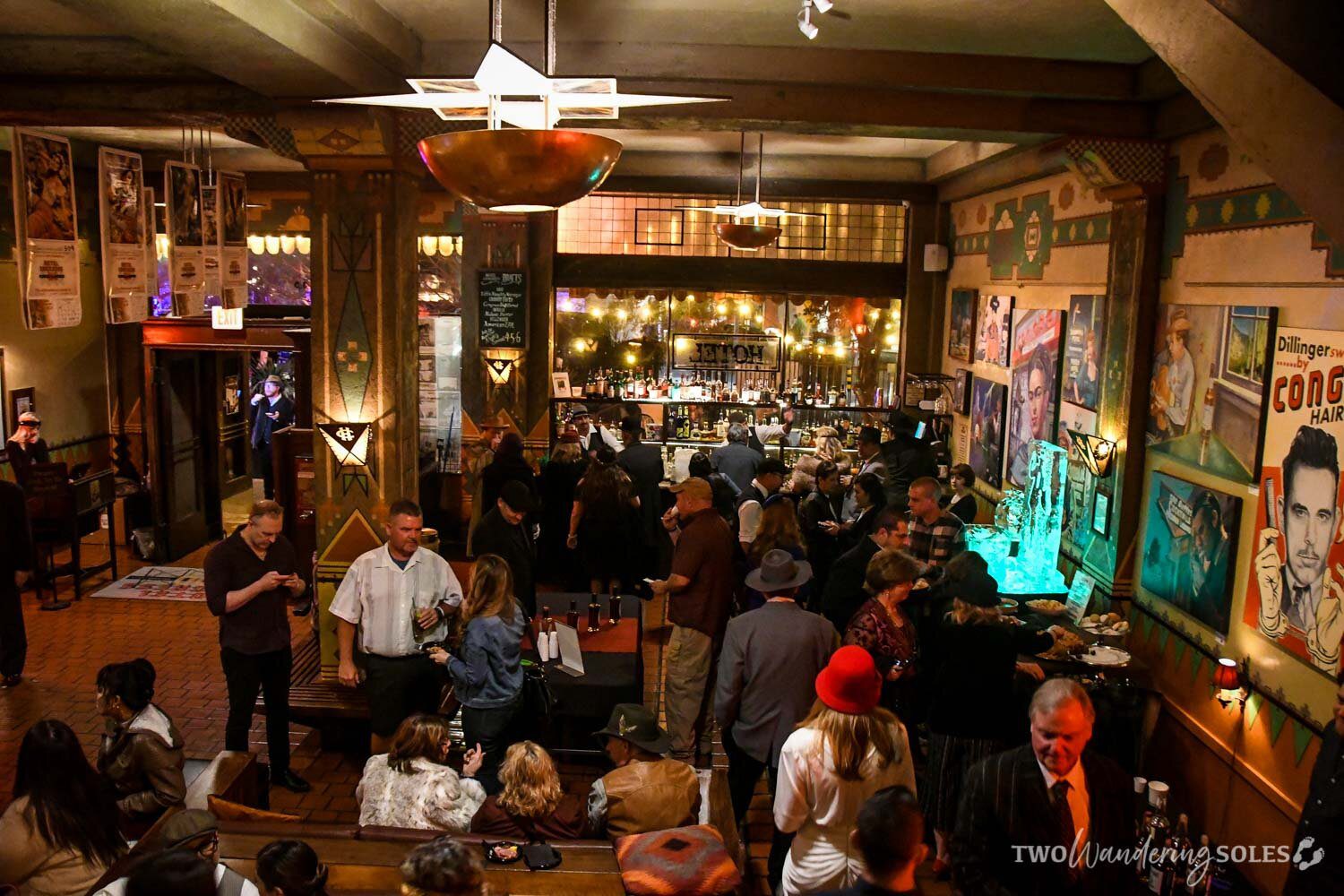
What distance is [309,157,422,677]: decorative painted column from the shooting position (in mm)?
6434

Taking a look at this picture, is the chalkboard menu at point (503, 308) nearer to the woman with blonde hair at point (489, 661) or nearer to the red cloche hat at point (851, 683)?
the woman with blonde hair at point (489, 661)

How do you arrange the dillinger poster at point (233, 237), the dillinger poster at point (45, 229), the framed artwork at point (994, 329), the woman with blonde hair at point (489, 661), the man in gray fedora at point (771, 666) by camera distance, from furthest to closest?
the framed artwork at point (994, 329) → the dillinger poster at point (233, 237) → the dillinger poster at point (45, 229) → the woman with blonde hair at point (489, 661) → the man in gray fedora at point (771, 666)

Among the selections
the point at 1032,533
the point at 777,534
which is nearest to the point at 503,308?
the point at 1032,533

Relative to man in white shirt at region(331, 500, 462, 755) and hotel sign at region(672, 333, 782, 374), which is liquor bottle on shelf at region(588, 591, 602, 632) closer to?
man in white shirt at region(331, 500, 462, 755)

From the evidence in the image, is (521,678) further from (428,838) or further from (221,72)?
(221,72)

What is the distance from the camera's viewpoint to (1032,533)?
7977 millimetres

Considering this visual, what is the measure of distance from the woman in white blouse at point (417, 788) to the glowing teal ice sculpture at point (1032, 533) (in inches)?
176

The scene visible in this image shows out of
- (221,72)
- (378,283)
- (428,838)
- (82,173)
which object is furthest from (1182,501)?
(82,173)

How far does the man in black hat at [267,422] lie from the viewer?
42.5ft

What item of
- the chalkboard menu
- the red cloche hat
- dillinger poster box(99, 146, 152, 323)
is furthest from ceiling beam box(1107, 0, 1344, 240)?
the chalkboard menu

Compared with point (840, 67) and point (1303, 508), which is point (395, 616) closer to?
point (840, 67)

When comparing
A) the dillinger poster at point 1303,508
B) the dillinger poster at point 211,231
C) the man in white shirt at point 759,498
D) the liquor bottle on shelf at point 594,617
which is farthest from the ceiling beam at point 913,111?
the dillinger poster at point 211,231

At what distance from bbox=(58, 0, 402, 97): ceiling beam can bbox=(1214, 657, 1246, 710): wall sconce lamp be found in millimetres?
5280

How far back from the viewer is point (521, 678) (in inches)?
200
